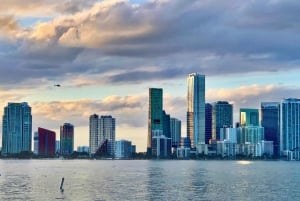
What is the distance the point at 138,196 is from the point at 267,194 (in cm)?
3004

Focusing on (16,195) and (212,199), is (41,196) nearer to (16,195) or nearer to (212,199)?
(16,195)

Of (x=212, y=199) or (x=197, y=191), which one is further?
(x=197, y=191)

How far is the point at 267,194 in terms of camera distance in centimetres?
13950

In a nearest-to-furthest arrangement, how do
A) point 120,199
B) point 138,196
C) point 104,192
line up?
point 120,199, point 138,196, point 104,192

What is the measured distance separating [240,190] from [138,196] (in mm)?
30855

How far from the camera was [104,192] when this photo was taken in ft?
449

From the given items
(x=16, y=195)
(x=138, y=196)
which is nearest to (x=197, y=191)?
(x=138, y=196)

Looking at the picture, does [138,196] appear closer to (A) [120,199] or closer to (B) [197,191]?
(A) [120,199]

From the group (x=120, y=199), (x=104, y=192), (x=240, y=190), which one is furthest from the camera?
(x=240, y=190)

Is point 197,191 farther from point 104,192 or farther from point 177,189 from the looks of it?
point 104,192

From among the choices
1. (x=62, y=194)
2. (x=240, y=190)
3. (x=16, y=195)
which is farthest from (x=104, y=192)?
(x=240, y=190)

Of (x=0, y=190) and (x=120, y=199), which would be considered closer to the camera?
(x=120, y=199)

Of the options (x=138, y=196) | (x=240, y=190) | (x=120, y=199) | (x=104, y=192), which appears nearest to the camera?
(x=120, y=199)

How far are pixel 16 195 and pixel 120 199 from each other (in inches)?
911
